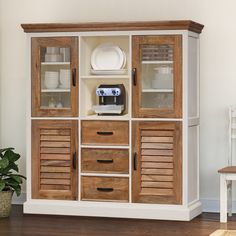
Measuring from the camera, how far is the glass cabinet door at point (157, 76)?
6191mm

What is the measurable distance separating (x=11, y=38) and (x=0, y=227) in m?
2.11

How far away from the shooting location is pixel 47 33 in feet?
21.3

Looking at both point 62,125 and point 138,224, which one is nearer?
point 138,224

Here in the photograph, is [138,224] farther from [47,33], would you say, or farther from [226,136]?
[47,33]

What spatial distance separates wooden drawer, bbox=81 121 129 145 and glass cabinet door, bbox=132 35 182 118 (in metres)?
0.20

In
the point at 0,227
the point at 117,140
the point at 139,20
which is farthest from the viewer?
the point at 139,20

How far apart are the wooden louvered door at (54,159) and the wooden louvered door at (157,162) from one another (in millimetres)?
577

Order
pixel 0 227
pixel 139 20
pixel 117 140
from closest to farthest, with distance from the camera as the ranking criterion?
pixel 0 227, pixel 117 140, pixel 139 20

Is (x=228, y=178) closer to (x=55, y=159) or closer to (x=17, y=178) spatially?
(x=55, y=159)

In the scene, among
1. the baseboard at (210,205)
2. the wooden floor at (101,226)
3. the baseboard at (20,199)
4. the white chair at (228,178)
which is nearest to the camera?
the wooden floor at (101,226)

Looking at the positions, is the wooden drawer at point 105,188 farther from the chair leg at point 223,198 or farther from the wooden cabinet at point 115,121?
Result: the chair leg at point 223,198

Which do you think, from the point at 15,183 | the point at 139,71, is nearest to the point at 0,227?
the point at 15,183

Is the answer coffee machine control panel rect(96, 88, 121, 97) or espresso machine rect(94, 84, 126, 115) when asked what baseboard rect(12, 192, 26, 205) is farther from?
coffee machine control panel rect(96, 88, 121, 97)

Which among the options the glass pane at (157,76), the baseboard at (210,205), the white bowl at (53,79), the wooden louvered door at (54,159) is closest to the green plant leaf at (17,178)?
the wooden louvered door at (54,159)
